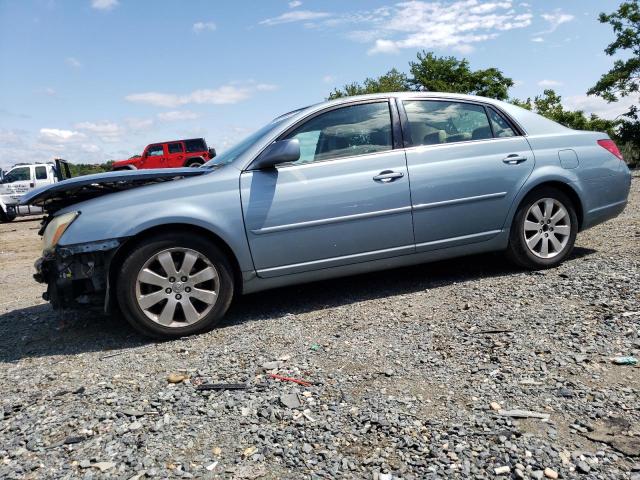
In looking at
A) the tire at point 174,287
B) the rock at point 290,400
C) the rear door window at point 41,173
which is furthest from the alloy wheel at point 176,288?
the rear door window at point 41,173

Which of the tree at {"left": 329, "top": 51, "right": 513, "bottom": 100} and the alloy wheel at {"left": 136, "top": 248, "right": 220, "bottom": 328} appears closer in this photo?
the alloy wheel at {"left": 136, "top": 248, "right": 220, "bottom": 328}

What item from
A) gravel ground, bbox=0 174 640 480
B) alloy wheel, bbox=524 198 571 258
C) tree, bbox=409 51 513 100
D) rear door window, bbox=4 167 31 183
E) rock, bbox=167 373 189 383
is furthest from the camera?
tree, bbox=409 51 513 100

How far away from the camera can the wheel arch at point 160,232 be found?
371cm

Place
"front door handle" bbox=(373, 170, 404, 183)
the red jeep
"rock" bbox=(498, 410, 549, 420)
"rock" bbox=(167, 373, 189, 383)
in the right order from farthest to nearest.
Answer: the red jeep < "front door handle" bbox=(373, 170, 404, 183) < "rock" bbox=(167, 373, 189, 383) < "rock" bbox=(498, 410, 549, 420)

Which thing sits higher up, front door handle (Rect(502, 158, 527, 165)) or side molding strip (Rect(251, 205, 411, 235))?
front door handle (Rect(502, 158, 527, 165))

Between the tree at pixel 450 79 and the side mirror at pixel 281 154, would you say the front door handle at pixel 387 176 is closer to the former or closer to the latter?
the side mirror at pixel 281 154

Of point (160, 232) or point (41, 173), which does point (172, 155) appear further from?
point (160, 232)

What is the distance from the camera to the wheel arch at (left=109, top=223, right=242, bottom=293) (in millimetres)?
3713

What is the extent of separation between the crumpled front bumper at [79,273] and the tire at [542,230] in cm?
335

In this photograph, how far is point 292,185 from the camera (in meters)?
3.96

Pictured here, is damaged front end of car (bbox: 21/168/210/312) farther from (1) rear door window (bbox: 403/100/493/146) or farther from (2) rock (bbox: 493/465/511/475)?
(2) rock (bbox: 493/465/511/475)

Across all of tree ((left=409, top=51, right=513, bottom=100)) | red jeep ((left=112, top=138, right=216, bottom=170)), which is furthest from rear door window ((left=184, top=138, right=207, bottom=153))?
tree ((left=409, top=51, right=513, bottom=100))

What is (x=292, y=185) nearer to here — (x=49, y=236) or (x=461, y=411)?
(x=49, y=236)

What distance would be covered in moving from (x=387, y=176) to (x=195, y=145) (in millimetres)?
23764
